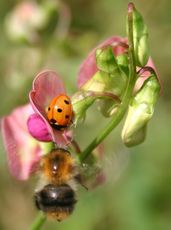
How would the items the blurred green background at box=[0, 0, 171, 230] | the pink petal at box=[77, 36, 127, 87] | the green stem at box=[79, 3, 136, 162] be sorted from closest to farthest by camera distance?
the green stem at box=[79, 3, 136, 162], the pink petal at box=[77, 36, 127, 87], the blurred green background at box=[0, 0, 171, 230]

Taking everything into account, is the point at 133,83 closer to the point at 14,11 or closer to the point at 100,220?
the point at 100,220

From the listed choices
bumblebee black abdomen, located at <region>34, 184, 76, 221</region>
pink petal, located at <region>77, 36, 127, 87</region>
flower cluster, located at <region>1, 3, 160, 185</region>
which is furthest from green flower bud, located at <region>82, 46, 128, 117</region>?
bumblebee black abdomen, located at <region>34, 184, 76, 221</region>

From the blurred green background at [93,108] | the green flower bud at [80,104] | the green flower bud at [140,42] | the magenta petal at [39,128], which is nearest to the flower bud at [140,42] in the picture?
the green flower bud at [140,42]

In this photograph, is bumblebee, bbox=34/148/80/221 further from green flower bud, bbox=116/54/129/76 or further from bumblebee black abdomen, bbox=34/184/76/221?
green flower bud, bbox=116/54/129/76

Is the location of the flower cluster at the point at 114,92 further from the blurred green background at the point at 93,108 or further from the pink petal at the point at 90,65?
the blurred green background at the point at 93,108

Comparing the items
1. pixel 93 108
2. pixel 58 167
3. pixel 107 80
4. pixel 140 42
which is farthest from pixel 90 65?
pixel 93 108

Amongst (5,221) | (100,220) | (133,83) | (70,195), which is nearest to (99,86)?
(133,83)
